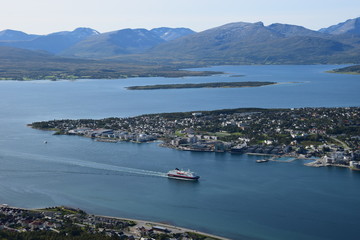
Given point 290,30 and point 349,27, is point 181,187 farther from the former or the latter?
point 349,27

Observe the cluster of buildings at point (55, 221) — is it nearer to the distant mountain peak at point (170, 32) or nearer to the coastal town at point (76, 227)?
the coastal town at point (76, 227)

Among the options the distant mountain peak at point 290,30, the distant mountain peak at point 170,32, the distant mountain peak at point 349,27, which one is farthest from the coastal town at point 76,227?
the distant mountain peak at point 170,32

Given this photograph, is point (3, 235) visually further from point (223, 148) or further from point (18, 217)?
point (223, 148)

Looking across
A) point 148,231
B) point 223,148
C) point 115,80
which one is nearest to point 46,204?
point 148,231

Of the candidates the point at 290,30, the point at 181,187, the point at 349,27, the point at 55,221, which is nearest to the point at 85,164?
the point at 181,187

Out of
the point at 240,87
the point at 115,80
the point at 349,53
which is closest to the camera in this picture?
the point at 240,87

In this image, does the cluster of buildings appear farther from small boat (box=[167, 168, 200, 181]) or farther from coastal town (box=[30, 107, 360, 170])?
coastal town (box=[30, 107, 360, 170])
